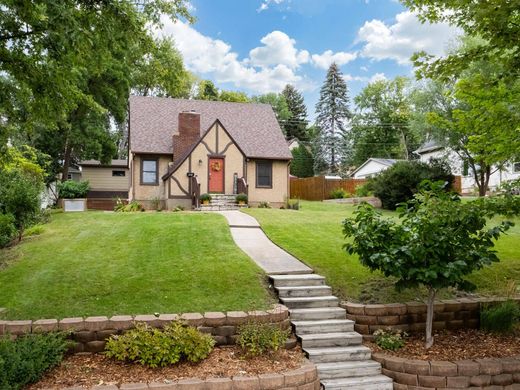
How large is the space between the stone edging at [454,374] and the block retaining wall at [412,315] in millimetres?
852

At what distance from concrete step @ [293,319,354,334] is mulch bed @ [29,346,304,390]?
64 centimetres

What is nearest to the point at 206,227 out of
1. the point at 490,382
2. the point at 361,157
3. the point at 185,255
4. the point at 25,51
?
the point at 185,255

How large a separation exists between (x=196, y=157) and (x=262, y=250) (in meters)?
11.3

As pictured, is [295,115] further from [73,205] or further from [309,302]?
[309,302]

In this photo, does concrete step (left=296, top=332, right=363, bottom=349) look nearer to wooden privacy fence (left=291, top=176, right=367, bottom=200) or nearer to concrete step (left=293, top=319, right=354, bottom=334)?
concrete step (left=293, top=319, right=354, bottom=334)

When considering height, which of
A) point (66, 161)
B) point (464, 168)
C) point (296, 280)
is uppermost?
point (66, 161)

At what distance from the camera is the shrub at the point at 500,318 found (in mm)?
6371

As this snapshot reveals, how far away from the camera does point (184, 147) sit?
2056cm

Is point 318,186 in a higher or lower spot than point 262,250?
higher

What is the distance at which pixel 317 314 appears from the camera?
6465 mm

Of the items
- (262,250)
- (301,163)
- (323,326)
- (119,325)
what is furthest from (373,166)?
(119,325)

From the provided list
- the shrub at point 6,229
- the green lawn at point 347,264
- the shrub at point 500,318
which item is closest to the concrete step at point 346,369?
the green lawn at point 347,264

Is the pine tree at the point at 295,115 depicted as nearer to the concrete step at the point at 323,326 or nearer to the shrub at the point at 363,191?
the shrub at the point at 363,191

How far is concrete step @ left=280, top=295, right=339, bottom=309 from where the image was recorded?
6.63m
